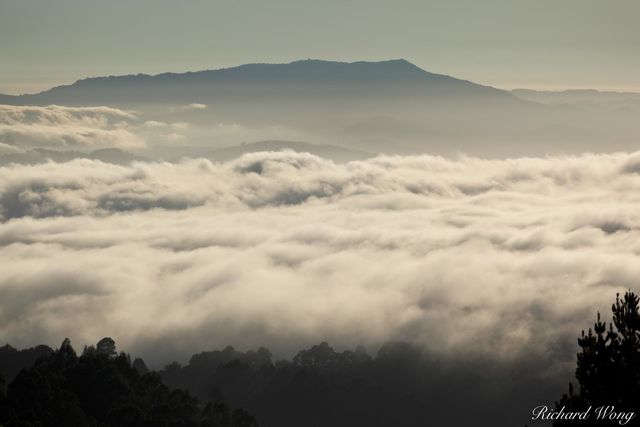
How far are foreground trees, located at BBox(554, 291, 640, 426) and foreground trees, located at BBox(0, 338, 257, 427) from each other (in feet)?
100

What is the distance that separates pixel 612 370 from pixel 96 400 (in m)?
42.9

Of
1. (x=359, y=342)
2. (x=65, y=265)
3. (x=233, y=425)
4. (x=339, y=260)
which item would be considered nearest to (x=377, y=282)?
(x=339, y=260)

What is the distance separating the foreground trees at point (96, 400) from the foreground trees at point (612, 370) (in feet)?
100

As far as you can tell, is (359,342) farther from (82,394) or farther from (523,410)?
(82,394)

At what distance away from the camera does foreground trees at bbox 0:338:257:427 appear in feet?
166

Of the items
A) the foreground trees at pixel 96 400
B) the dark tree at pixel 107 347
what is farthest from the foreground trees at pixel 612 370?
the dark tree at pixel 107 347

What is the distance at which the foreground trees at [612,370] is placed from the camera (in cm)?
2522

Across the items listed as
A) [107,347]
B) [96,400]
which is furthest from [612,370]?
[107,347]

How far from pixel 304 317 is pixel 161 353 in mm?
23911

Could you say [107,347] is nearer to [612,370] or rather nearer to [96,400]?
[96,400]

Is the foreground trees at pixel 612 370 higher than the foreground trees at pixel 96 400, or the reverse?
the foreground trees at pixel 612 370

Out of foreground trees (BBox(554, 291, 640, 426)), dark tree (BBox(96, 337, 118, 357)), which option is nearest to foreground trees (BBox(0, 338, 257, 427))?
dark tree (BBox(96, 337, 118, 357))

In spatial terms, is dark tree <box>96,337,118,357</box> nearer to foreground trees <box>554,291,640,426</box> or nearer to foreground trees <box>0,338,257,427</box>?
foreground trees <box>0,338,257,427</box>

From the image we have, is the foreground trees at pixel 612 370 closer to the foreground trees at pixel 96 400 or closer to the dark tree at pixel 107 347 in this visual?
the foreground trees at pixel 96 400
